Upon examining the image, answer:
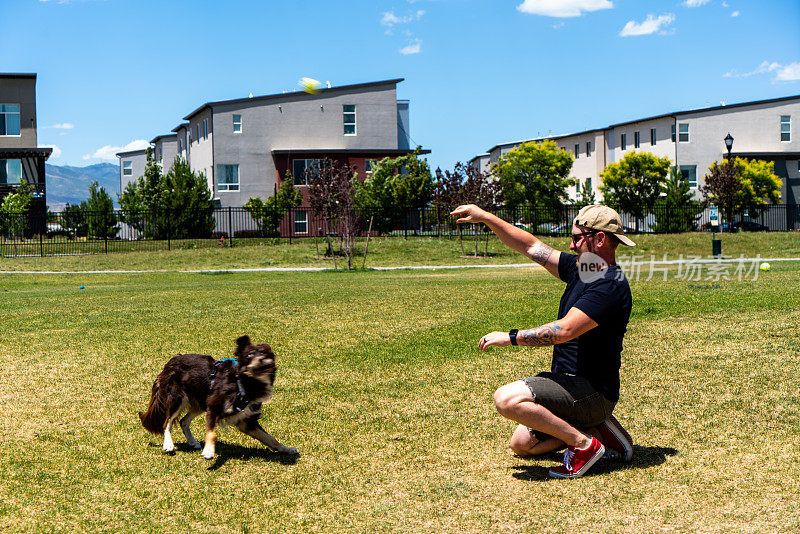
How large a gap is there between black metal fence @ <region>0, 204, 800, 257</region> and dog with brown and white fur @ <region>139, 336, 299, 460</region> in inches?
1004

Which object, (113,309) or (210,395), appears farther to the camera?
(113,309)

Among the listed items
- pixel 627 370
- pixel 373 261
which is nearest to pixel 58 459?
pixel 627 370

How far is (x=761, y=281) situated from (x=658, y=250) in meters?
20.3

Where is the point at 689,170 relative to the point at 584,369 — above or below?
above

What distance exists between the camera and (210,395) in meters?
5.30

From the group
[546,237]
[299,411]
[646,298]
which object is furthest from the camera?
[546,237]

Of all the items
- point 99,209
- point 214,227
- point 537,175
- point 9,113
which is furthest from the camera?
point 537,175

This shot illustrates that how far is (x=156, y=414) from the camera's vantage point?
5.71 metres

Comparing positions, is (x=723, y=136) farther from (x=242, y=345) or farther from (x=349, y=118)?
(x=242, y=345)

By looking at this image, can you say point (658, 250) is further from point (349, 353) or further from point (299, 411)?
point (299, 411)

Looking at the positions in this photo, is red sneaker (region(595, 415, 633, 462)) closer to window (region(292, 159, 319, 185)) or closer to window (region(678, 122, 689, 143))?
window (region(292, 159, 319, 185))

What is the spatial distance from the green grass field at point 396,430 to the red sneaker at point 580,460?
85 mm

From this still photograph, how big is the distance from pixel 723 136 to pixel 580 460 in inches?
2432

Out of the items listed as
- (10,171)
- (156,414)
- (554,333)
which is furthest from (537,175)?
(554,333)
